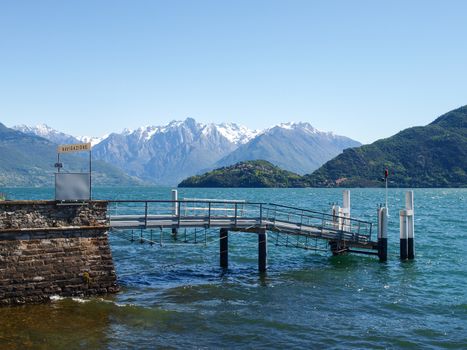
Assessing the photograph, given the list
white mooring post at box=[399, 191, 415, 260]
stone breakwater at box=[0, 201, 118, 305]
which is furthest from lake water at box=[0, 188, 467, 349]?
white mooring post at box=[399, 191, 415, 260]

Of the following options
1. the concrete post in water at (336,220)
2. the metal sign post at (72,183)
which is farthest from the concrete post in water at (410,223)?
the metal sign post at (72,183)

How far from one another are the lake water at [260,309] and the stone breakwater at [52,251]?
2.47 feet

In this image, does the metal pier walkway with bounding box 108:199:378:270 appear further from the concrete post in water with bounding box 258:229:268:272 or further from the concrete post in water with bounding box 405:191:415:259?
the concrete post in water with bounding box 405:191:415:259

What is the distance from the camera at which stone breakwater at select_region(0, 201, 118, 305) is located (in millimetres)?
21453

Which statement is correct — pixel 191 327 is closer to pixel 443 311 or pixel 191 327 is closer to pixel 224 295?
pixel 224 295

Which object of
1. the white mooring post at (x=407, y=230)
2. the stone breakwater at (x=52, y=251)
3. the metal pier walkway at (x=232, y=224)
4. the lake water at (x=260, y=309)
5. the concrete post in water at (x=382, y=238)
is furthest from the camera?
the white mooring post at (x=407, y=230)

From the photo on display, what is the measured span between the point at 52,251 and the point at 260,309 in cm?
929

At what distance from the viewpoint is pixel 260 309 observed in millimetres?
23031

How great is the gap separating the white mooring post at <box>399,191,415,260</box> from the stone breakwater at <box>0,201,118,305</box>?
20808 millimetres

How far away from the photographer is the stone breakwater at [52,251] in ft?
70.4

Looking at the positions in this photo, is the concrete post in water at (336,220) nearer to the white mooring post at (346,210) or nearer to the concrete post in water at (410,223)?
the white mooring post at (346,210)

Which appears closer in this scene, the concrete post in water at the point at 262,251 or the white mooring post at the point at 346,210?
the concrete post in water at the point at 262,251

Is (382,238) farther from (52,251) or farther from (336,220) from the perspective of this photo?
(52,251)

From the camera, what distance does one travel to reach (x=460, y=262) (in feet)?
121
